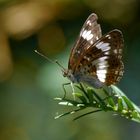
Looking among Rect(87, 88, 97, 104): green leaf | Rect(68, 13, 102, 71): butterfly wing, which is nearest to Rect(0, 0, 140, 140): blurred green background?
Rect(68, 13, 102, 71): butterfly wing

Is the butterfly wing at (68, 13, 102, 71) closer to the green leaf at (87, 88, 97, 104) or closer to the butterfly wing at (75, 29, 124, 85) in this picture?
the butterfly wing at (75, 29, 124, 85)

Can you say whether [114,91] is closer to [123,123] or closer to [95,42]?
[95,42]

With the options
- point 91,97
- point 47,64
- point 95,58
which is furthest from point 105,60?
point 47,64

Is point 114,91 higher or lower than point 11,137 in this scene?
higher

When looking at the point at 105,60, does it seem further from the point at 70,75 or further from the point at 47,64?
the point at 47,64

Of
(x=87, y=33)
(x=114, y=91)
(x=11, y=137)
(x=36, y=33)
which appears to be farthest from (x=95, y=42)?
(x=36, y=33)

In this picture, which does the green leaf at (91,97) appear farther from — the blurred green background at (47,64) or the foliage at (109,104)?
the blurred green background at (47,64)

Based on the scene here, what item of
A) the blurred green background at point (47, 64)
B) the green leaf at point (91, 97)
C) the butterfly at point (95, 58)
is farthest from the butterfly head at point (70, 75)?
the blurred green background at point (47, 64)

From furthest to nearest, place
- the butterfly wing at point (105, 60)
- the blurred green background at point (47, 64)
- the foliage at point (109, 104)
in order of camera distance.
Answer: the blurred green background at point (47, 64) → the butterfly wing at point (105, 60) → the foliage at point (109, 104)
